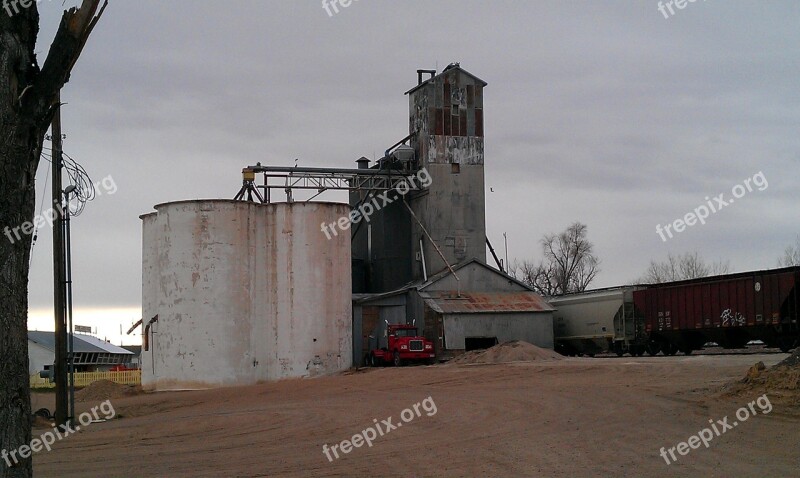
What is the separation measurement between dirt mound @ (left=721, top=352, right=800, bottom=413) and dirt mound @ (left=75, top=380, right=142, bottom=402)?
1079 inches

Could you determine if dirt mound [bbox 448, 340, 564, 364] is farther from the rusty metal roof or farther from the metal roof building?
the metal roof building

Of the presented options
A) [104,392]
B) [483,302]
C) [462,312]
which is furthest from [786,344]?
[104,392]

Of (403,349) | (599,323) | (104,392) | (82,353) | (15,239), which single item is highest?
(15,239)

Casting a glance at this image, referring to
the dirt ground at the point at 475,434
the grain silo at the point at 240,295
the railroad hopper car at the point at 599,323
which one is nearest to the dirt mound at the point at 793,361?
the dirt ground at the point at 475,434

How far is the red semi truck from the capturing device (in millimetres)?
40594

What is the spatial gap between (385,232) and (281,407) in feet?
98.4

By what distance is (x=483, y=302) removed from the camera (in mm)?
44844

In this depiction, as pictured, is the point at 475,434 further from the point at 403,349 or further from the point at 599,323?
the point at 599,323

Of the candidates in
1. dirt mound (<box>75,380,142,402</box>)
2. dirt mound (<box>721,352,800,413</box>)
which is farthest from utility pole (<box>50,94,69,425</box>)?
dirt mound (<box>75,380,142,402</box>)

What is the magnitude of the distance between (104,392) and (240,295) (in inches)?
304

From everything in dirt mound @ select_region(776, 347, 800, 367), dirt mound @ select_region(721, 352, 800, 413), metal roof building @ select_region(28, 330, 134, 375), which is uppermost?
dirt mound @ select_region(776, 347, 800, 367)

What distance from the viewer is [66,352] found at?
68.3 ft

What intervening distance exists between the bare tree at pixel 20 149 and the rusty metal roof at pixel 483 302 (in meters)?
36.5

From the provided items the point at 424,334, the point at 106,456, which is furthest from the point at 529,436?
the point at 424,334
